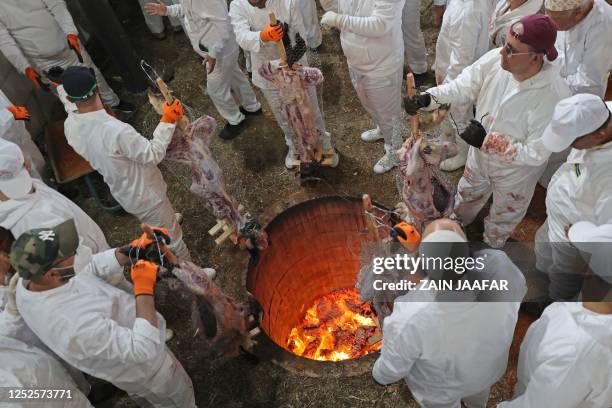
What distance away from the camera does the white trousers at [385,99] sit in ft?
14.5

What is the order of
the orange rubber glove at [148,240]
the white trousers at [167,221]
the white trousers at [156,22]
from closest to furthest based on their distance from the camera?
1. the orange rubber glove at [148,240]
2. the white trousers at [167,221]
3. the white trousers at [156,22]

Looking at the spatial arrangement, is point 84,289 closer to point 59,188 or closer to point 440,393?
point 440,393

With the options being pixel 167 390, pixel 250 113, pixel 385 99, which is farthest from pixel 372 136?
pixel 167 390

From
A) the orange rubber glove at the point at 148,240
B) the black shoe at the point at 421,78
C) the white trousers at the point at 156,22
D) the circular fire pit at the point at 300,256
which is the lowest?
the circular fire pit at the point at 300,256

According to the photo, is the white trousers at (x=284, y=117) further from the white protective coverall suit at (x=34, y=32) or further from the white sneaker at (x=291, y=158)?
the white protective coverall suit at (x=34, y=32)

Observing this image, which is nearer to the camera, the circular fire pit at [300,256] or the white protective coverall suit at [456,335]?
the white protective coverall suit at [456,335]

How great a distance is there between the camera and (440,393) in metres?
2.87

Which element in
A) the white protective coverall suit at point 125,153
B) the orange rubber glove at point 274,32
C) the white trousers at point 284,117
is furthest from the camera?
the white trousers at point 284,117

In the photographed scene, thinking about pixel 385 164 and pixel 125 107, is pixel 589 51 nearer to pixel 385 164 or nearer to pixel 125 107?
pixel 385 164

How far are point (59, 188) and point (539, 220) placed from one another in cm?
528

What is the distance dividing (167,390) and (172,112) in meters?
2.05

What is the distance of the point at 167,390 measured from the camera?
10.8ft

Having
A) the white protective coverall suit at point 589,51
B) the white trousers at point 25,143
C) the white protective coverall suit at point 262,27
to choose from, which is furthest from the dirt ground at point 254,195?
the white protective coverall suit at point 589,51

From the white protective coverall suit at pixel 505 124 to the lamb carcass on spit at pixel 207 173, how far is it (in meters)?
1.86
